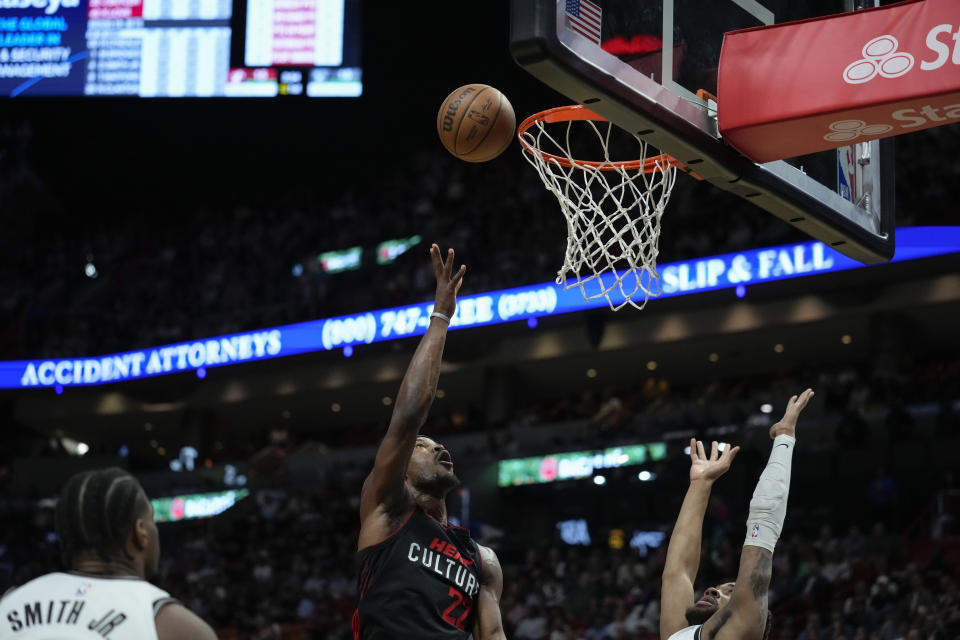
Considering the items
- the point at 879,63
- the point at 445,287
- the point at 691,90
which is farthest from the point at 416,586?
the point at 879,63

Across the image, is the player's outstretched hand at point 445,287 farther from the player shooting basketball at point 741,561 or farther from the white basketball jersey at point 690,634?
the white basketball jersey at point 690,634

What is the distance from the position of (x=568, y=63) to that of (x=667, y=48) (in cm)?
79

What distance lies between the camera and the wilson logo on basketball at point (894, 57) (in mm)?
4297

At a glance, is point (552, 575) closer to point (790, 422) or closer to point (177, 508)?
point (177, 508)

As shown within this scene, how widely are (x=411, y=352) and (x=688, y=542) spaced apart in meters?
16.5

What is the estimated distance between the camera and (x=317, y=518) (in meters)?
18.2

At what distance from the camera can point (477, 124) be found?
5.45m

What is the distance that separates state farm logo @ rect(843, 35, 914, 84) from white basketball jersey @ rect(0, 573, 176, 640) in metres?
3.15

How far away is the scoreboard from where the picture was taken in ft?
55.7

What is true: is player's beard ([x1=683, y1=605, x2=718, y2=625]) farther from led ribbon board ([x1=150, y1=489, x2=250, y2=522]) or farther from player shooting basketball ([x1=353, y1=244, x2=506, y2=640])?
led ribbon board ([x1=150, y1=489, x2=250, y2=522])

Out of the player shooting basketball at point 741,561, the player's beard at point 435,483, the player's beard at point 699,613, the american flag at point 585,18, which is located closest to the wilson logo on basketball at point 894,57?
the american flag at point 585,18

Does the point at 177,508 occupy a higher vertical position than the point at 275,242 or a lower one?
lower

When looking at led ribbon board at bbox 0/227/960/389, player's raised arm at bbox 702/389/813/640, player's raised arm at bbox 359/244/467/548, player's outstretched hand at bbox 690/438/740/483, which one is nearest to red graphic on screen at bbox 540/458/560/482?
led ribbon board at bbox 0/227/960/389

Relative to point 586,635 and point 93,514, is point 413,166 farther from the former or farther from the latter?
point 93,514
